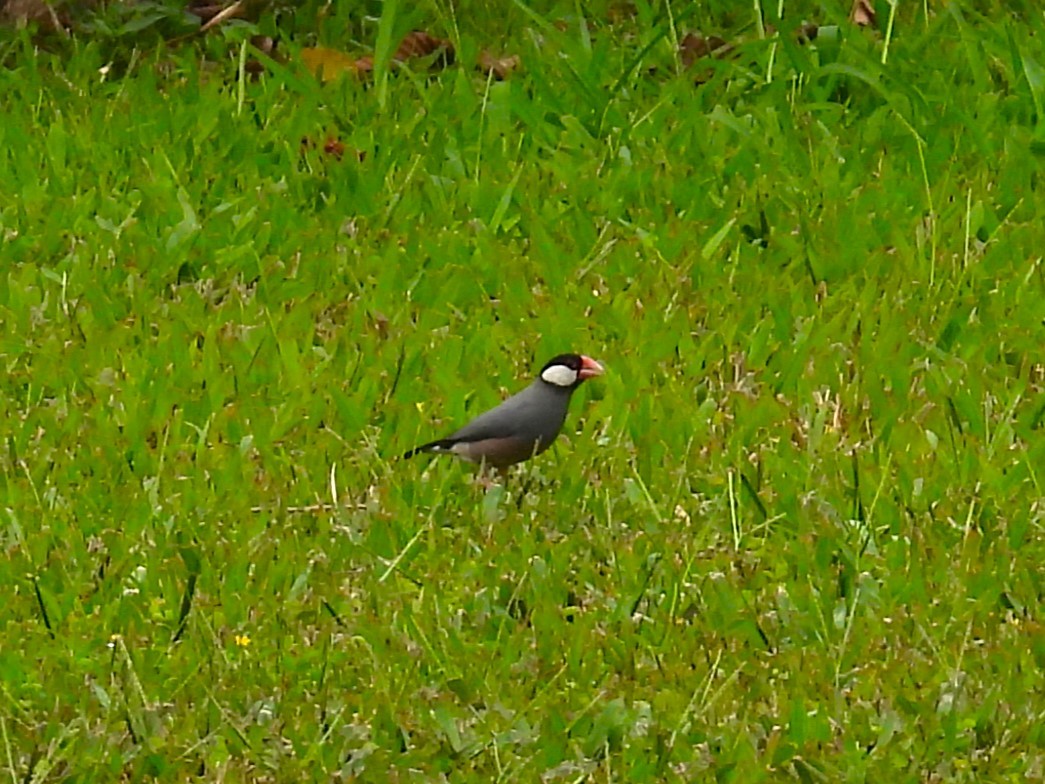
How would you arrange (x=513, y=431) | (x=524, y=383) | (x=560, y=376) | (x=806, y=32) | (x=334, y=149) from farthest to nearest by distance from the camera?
(x=806, y=32) < (x=334, y=149) < (x=524, y=383) < (x=560, y=376) < (x=513, y=431)

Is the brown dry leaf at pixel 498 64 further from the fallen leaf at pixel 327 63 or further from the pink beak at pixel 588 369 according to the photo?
the pink beak at pixel 588 369

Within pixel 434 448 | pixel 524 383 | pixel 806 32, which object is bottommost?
pixel 806 32

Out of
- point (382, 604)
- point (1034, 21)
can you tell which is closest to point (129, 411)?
point (382, 604)

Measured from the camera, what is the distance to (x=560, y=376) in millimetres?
4918

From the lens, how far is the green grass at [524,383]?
12.8ft

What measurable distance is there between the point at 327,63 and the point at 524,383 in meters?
2.33

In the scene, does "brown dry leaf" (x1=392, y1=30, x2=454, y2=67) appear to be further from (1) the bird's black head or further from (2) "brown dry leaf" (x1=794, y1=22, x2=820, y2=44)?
(1) the bird's black head

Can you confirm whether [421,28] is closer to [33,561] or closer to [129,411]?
[129,411]

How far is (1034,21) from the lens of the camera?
7457 mm

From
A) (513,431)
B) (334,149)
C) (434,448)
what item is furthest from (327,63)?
(513,431)

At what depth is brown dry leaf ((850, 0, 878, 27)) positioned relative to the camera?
7.55m

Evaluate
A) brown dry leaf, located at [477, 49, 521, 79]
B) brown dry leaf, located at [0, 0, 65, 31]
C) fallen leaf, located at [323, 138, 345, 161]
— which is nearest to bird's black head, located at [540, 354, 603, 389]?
fallen leaf, located at [323, 138, 345, 161]

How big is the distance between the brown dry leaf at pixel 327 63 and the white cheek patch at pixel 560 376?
8.35 feet

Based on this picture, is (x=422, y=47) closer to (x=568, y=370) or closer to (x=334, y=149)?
(x=334, y=149)
